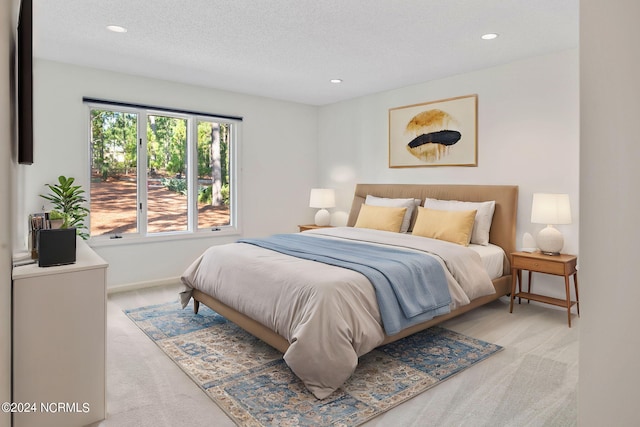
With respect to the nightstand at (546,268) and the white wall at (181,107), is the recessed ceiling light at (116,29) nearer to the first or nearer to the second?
the white wall at (181,107)

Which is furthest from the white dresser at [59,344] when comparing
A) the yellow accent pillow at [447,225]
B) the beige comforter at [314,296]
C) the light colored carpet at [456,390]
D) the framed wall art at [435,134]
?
the framed wall art at [435,134]

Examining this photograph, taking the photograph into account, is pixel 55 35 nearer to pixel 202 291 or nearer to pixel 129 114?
pixel 129 114

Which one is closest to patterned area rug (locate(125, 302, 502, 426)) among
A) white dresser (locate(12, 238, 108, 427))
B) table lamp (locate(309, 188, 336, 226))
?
white dresser (locate(12, 238, 108, 427))

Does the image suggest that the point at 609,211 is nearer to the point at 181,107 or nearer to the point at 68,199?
the point at 68,199

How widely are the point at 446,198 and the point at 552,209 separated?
3.99ft

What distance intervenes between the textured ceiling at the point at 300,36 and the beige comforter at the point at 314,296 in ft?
5.98

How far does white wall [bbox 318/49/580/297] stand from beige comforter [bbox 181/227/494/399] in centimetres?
111

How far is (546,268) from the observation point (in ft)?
11.4

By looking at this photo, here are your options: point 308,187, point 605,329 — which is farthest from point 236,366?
point 308,187

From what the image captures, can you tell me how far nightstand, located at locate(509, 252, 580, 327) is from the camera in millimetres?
3385

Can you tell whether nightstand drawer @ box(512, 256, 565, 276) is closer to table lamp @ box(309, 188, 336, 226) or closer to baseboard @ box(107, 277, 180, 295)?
table lamp @ box(309, 188, 336, 226)

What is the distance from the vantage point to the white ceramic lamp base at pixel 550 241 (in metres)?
3.53

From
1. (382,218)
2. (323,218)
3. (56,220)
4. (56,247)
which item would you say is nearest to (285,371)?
(56,247)

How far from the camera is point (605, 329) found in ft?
3.49
